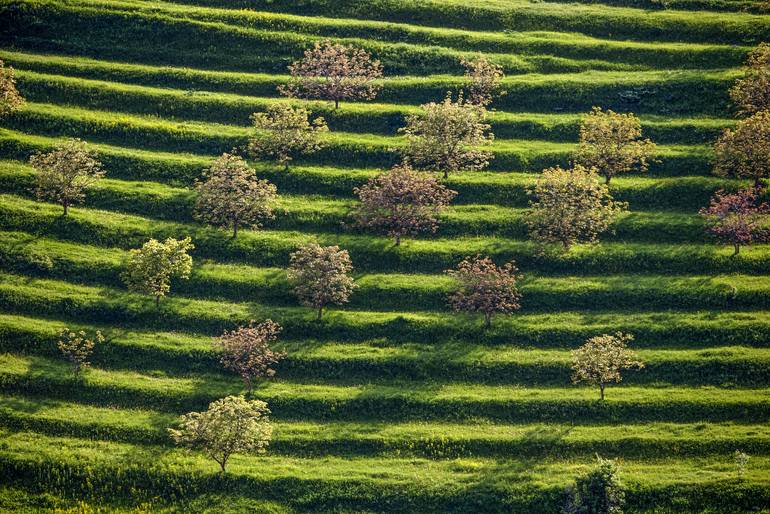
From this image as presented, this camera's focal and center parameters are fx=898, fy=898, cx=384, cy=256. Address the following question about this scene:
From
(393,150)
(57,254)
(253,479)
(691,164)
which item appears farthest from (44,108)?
(691,164)

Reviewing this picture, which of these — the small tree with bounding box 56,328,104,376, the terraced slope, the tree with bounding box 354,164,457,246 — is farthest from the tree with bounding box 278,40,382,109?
the small tree with bounding box 56,328,104,376

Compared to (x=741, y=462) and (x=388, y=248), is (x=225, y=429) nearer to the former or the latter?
(x=388, y=248)

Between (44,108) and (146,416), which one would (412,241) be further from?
(44,108)

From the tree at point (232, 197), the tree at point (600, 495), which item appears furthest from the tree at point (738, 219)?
the tree at point (232, 197)

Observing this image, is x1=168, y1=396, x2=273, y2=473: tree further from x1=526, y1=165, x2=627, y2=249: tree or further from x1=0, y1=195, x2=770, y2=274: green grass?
x1=526, y1=165, x2=627, y2=249: tree

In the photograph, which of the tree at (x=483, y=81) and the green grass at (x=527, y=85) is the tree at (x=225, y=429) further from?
the tree at (x=483, y=81)
